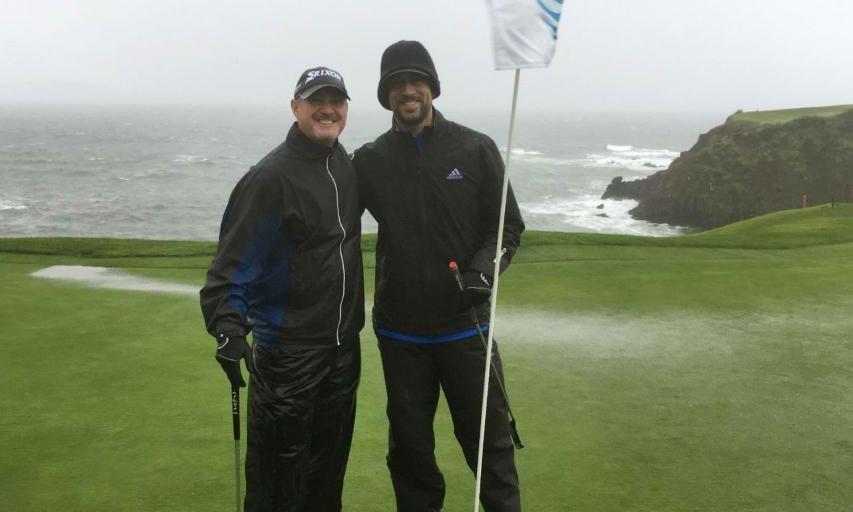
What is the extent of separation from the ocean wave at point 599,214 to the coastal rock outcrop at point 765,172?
127 cm

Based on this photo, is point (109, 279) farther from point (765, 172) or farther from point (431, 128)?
point (765, 172)

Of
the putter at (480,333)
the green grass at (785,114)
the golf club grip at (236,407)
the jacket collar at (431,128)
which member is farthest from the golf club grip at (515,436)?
the green grass at (785,114)

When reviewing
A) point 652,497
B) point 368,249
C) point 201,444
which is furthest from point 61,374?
point 368,249

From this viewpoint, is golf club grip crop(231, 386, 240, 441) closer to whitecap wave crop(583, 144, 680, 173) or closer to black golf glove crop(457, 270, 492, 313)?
black golf glove crop(457, 270, 492, 313)

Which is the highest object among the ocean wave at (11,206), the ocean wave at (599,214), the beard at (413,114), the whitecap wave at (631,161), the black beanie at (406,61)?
the whitecap wave at (631,161)

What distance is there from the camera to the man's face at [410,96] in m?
3.04

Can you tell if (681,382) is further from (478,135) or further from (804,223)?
(804,223)

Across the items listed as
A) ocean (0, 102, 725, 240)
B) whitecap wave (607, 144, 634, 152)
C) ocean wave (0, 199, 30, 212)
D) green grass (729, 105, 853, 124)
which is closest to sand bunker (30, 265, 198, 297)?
ocean (0, 102, 725, 240)

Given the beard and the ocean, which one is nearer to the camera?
the beard

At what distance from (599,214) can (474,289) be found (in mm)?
36593

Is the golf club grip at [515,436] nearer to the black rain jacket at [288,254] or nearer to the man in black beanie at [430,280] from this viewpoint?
the man in black beanie at [430,280]

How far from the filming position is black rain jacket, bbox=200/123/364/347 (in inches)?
114

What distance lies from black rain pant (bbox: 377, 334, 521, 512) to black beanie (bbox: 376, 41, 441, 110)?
965 mm

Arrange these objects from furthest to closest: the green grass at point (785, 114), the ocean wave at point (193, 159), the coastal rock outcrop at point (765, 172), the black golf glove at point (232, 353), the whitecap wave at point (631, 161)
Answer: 1. the ocean wave at point (193, 159)
2. the whitecap wave at point (631, 161)
3. the green grass at point (785, 114)
4. the coastal rock outcrop at point (765, 172)
5. the black golf glove at point (232, 353)
